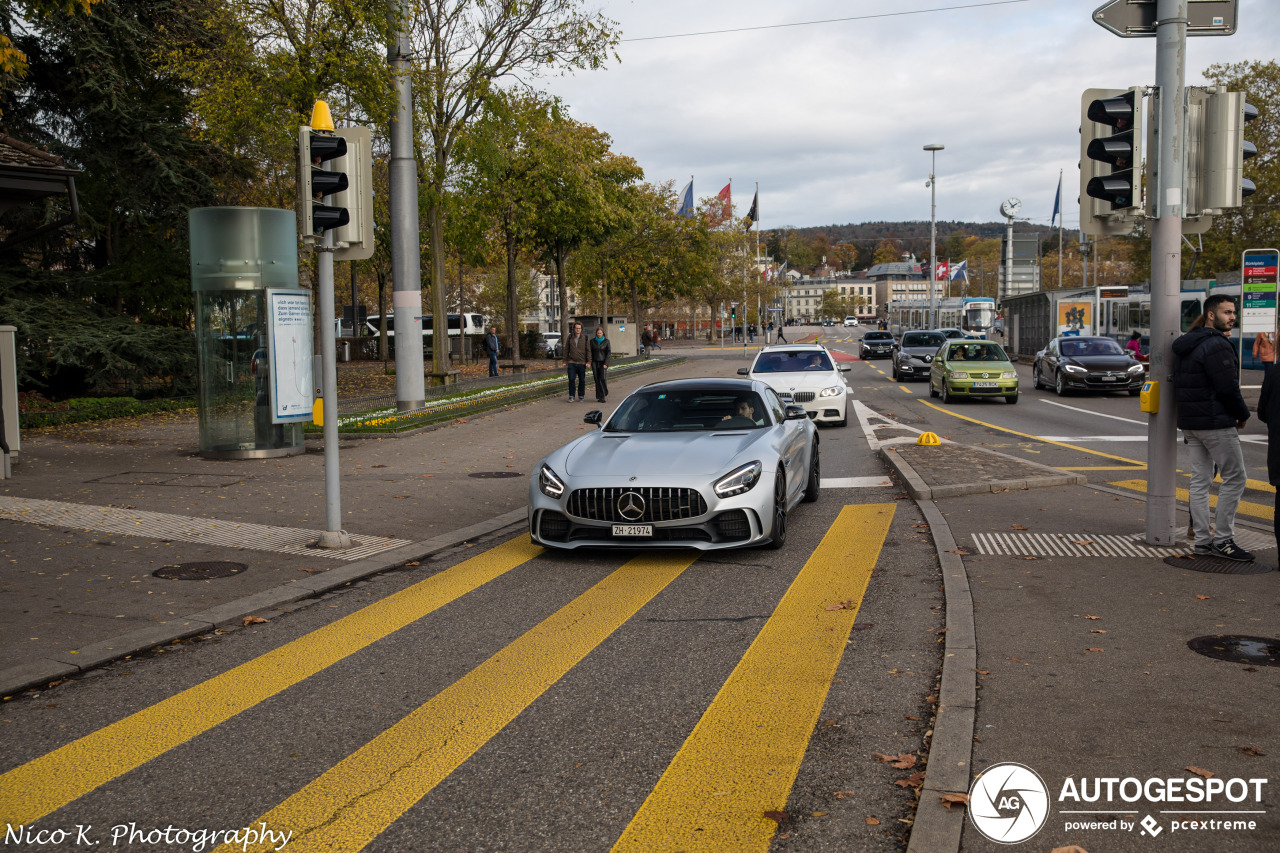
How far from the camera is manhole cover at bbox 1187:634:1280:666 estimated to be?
5.09 m

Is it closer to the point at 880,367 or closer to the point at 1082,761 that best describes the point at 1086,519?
the point at 1082,761

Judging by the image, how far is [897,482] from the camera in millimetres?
12070

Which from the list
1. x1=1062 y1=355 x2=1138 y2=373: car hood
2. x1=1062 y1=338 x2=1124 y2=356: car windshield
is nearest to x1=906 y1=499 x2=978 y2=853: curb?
x1=1062 y1=355 x2=1138 y2=373: car hood

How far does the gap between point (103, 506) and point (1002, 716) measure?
930 centimetres

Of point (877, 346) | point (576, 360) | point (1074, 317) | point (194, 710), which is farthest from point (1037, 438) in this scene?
point (877, 346)

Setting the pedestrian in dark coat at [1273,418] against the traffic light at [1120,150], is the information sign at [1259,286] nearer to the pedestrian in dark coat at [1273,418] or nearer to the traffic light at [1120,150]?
the traffic light at [1120,150]

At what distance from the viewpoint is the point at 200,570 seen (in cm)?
774

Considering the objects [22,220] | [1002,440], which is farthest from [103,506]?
[22,220]

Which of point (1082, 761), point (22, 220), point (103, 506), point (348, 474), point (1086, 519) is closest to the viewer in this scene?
point (1082, 761)

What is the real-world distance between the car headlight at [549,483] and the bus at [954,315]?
1901 inches

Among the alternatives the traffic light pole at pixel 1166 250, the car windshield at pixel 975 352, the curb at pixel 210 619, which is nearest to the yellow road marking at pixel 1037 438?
the car windshield at pixel 975 352

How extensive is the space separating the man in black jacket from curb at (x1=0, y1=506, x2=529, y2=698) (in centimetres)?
599

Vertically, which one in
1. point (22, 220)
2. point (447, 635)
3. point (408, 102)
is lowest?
point (447, 635)

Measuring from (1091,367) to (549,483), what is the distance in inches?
886
